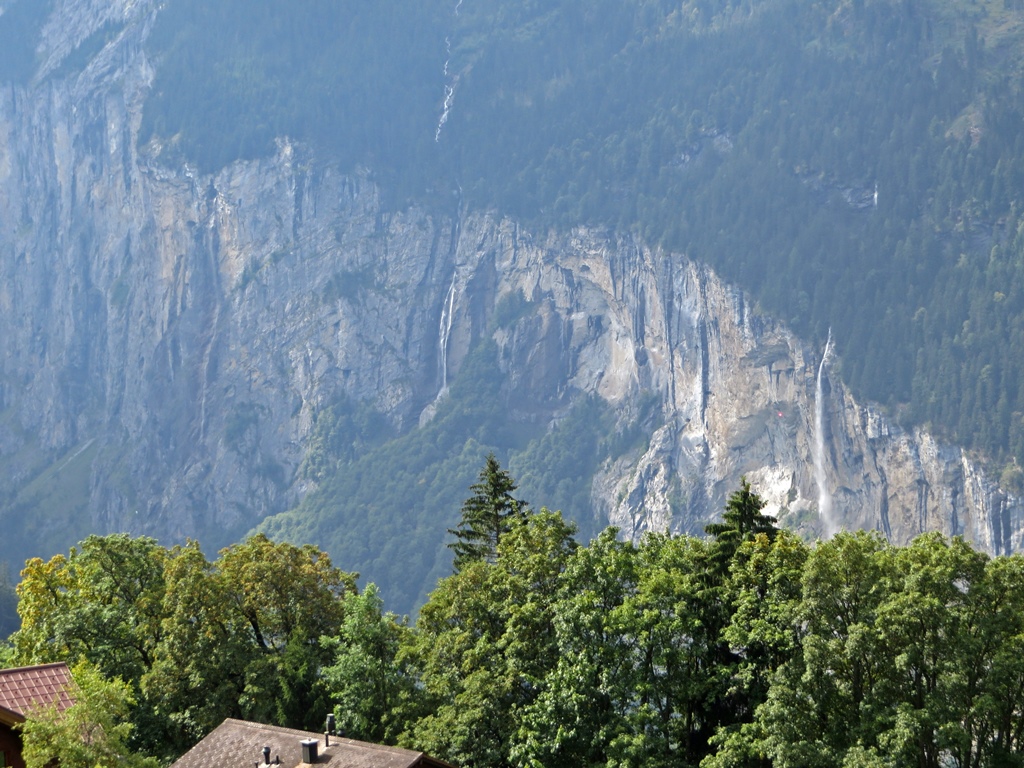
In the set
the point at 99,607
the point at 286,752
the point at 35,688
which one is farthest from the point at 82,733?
the point at 99,607

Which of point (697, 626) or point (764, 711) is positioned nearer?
point (764, 711)

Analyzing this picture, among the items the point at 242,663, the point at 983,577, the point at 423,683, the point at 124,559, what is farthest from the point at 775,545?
the point at 124,559

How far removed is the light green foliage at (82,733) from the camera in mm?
38219

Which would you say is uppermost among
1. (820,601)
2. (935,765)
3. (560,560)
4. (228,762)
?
(560,560)

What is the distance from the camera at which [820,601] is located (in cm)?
4566

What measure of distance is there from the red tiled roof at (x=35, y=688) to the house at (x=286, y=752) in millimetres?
4172

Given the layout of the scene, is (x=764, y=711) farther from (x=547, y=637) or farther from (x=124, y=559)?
(x=124, y=559)

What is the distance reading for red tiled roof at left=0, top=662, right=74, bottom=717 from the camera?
1628 inches

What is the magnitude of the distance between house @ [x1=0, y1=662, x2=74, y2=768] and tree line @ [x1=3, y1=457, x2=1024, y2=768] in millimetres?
1212

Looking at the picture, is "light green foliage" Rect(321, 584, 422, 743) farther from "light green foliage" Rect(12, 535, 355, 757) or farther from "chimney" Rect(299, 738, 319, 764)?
"chimney" Rect(299, 738, 319, 764)

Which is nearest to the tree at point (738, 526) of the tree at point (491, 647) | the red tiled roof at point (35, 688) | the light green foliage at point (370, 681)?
the tree at point (491, 647)

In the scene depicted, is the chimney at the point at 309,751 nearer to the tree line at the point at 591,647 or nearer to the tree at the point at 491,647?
the tree line at the point at 591,647

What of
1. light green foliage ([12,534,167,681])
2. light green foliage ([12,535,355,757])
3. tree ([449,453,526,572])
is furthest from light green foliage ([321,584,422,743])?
tree ([449,453,526,572])

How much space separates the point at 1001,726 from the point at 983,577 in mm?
4721
